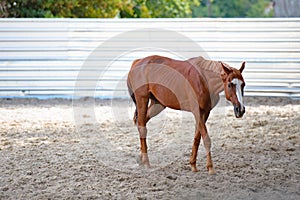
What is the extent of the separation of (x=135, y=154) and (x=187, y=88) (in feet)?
4.33

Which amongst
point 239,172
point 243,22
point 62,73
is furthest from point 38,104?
point 239,172

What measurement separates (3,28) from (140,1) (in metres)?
5.81

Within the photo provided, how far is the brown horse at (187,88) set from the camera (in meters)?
5.35

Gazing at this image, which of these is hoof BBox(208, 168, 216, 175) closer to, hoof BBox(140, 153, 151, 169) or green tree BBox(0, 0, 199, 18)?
hoof BBox(140, 153, 151, 169)

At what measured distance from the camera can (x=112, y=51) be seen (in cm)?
1110

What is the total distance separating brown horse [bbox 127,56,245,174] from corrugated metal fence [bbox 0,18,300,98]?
15.5 feet

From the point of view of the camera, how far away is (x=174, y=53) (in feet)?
35.8

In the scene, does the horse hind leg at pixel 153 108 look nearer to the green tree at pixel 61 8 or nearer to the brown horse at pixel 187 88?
the brown horse at pixel 187 88

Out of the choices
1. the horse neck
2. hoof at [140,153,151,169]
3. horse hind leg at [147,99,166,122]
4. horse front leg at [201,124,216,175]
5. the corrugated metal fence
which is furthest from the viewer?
the corrugated metal fence

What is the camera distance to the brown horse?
5352 millimetres

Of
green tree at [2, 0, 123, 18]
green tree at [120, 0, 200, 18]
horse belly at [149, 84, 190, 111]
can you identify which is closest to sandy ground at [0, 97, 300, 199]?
horse belly at [149, 84, 190, 111]

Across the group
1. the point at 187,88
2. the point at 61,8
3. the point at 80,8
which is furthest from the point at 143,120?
the point at 80,8

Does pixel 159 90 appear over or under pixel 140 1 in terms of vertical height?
over

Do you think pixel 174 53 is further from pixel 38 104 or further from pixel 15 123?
pixel 15 123
